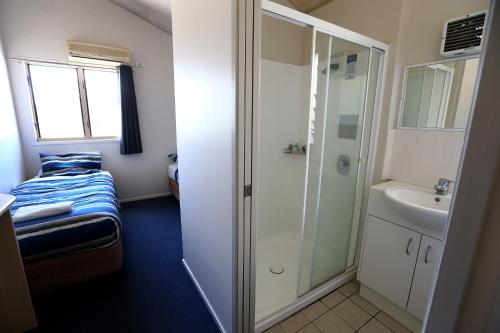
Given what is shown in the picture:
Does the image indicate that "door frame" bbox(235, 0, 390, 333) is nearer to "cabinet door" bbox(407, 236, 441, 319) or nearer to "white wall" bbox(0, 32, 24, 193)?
"cabinet door" bbox(407, 236, 441, 319)

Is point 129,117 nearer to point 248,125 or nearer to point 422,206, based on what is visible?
point 248,125

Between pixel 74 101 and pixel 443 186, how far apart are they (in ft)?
14.7

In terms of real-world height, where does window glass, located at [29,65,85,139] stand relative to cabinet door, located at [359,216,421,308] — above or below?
above

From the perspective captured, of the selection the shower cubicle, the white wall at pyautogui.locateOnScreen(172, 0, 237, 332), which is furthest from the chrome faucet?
the white wall at pyautogui.locateOnScreen(172, 0, 237, 332)

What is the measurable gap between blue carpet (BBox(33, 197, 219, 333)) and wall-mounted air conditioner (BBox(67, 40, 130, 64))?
2.63 metres

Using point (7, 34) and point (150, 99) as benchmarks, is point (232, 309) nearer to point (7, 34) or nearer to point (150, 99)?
point (150, 99)

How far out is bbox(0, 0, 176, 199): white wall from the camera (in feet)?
9.43

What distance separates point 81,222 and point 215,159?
1.37m

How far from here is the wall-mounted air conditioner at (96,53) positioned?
3037mm

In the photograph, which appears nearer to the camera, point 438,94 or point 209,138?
point 209,138

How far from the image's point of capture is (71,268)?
1840 millimetres

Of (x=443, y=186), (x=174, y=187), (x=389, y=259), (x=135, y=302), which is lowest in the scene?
(x=135, y=302)

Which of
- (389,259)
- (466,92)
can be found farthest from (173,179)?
(466,92)

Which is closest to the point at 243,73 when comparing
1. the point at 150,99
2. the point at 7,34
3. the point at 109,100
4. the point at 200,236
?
the point at 200,236
